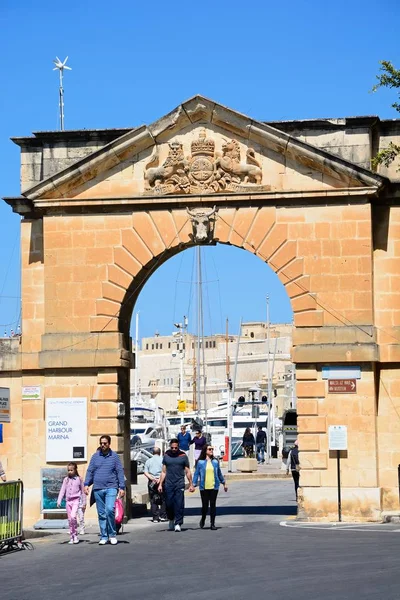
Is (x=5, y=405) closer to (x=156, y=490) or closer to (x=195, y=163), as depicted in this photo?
(x=156, y=490)

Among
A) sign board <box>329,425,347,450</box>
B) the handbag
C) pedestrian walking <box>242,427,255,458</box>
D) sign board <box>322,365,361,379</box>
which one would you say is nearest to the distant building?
pedestrian walking <box>242,427,255,458</box>

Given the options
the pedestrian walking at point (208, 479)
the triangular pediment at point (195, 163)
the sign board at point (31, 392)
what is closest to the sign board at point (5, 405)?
the sign board at point (31, 392)

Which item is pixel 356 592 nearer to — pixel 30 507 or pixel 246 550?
pixel 246 550

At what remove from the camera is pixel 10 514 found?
21031 millimetres

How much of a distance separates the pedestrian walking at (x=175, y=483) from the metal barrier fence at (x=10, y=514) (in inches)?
117

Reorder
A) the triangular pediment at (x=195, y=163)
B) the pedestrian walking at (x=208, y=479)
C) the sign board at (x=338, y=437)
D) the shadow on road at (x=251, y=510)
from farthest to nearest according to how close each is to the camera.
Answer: the shadow on road at (x=251, y=510), the triangular pediment at (x=195, y=163), the sign board at (x=338, y=437), the pedestrian walking at (x=208, y=479)

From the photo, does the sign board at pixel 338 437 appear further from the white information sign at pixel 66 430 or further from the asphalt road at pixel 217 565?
the white information sign at pixel 66 430

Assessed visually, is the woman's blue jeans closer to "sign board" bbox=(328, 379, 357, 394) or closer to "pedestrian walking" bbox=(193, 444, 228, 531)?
"pedestrian walking" bbox=(193, 444, 228, 531)

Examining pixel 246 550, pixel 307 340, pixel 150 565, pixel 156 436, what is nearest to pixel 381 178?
pixel 307 340

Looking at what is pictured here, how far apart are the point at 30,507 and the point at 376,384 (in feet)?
23.9

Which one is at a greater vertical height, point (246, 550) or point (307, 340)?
point (307, 340)

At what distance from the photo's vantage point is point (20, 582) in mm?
16109

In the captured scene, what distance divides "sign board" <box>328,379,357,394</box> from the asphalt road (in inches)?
109

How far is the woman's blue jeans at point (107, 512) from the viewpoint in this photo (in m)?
21.2
